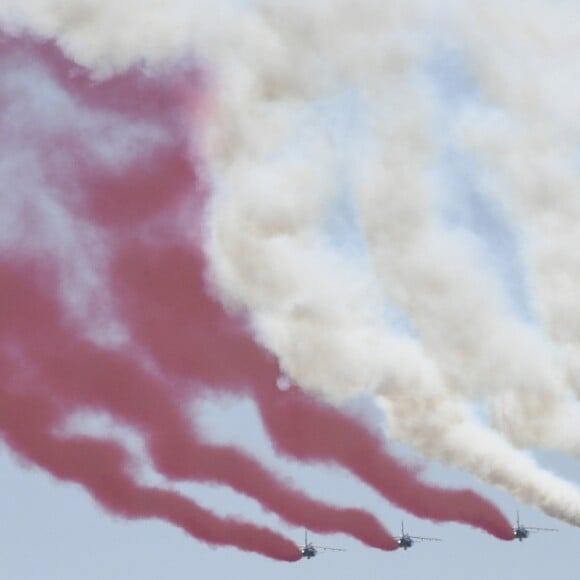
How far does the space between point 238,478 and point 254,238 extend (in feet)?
22.9

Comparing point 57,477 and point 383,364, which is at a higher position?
point 383,364

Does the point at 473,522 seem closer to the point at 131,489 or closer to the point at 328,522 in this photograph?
the point at 328,522

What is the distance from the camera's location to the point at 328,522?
6372 cm

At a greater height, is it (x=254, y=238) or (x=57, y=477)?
(x=254, y=238)

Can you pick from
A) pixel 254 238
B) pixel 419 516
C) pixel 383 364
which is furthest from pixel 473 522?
pixel 254 238

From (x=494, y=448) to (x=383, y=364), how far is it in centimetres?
396

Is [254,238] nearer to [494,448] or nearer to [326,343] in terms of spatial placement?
[326,343]

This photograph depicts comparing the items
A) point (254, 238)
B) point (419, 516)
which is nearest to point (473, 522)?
point (419, 516)

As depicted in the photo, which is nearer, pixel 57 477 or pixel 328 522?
pixel 57 477

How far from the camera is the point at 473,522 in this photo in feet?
209

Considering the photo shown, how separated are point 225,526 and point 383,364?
6.43 meters

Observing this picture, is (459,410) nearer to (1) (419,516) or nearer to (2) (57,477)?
(1) (419,516)

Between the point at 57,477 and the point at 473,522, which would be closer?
the point at 57,477

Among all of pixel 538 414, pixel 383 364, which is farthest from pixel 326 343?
pixel 538 414
